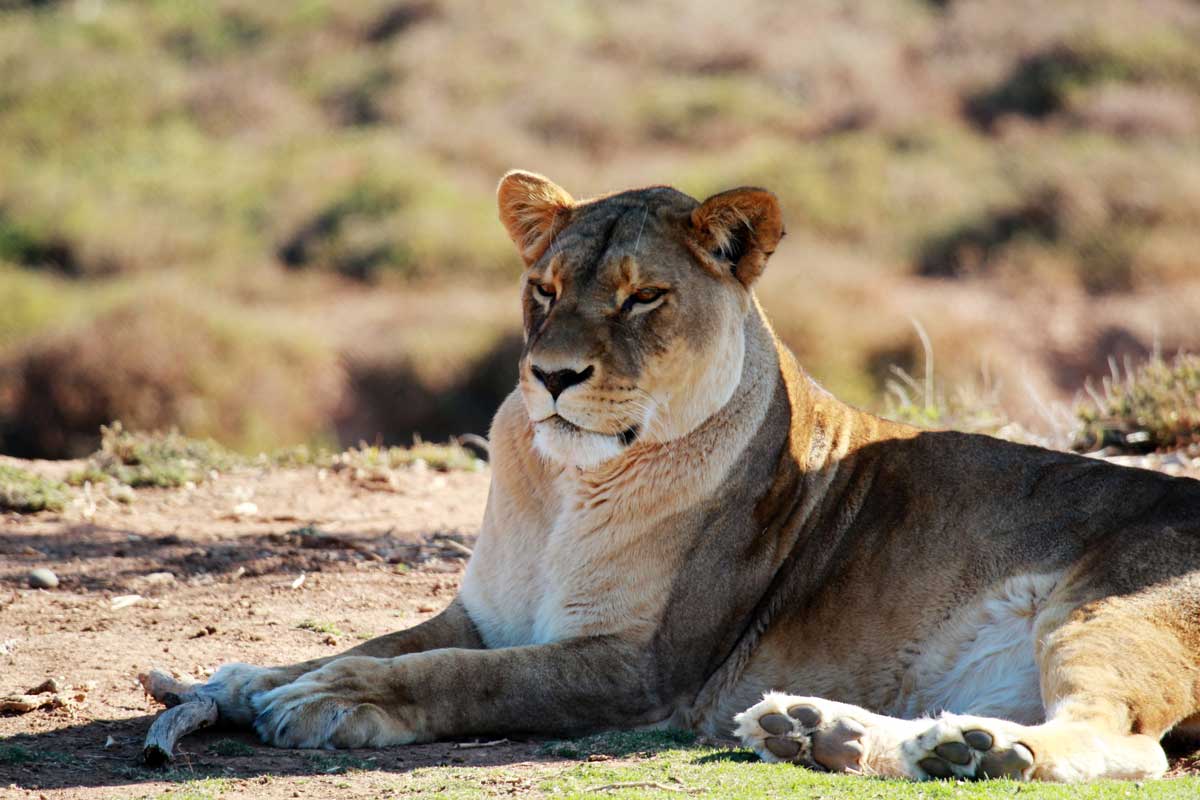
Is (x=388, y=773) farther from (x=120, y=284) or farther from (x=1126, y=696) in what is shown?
(x=120, y=284)

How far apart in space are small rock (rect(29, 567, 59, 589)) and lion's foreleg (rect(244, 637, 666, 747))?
2.09m

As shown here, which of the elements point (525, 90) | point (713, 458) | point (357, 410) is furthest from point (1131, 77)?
point (713, 458)

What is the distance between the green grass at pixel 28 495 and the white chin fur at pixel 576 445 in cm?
382

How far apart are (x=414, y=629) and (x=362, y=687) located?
69cm

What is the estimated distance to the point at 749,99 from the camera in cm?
3081

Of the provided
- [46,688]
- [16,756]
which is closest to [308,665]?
[46,688]

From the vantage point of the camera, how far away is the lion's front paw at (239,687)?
438 centimetres

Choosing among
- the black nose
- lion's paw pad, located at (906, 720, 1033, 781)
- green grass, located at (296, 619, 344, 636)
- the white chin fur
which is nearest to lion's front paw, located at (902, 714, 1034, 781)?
lion's paw pad, located at (906, 720, 1033, 781)

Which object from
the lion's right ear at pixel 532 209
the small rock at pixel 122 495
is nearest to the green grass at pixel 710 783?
the lion's right ear at pixel 532 209

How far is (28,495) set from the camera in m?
7.44

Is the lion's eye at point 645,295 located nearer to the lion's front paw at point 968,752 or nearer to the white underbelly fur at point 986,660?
the white underbelly fur at point 986,660

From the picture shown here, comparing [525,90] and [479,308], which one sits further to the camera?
[525,90]

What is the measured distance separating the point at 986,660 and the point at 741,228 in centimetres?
152

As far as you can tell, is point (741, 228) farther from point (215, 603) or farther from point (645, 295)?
point (215, 603)
